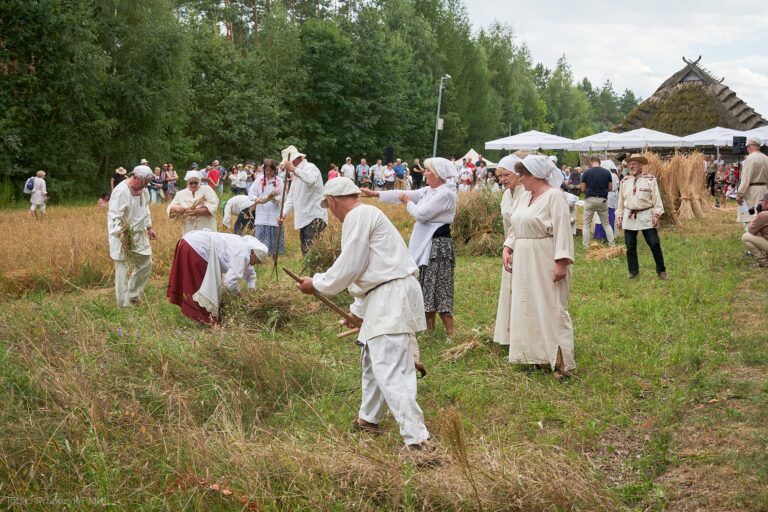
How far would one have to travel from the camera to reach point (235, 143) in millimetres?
44531

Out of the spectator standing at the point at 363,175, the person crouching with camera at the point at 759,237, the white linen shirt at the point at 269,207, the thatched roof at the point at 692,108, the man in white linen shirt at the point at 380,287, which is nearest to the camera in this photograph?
the man in white linen shirt at the point at 380,287

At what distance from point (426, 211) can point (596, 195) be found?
843 cm

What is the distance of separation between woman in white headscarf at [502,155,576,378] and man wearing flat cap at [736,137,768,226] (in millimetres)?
8370

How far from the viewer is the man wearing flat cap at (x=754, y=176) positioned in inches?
537

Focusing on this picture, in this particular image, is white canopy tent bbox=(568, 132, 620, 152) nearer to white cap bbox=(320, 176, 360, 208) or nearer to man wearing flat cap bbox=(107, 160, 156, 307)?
man wearing flat cap bbox=(107, 160, 156, 307)

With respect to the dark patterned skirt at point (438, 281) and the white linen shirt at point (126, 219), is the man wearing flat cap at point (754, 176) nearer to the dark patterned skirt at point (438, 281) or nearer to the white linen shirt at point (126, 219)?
the dark patterned skirt at point (438, 281)

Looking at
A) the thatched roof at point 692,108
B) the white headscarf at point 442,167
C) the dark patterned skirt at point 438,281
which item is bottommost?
the dark patterned skirt at point 438,281

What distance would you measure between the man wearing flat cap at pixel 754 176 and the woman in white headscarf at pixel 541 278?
8370 millimetres

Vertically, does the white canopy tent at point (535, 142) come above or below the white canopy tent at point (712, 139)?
below

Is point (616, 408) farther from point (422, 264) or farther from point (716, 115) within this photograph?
point (716, 115)

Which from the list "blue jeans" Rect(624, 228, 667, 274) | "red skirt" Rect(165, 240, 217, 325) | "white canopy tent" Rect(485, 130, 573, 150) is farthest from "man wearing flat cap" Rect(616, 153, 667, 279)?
"white canopy tent" Rect(485, 130, 573, 150)

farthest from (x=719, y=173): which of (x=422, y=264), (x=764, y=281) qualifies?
(x=422, y=264)

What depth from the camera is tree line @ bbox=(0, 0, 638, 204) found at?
2916cm

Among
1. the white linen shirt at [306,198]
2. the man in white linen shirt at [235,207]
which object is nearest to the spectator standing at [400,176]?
the man in white linen shirt at [235,207]
